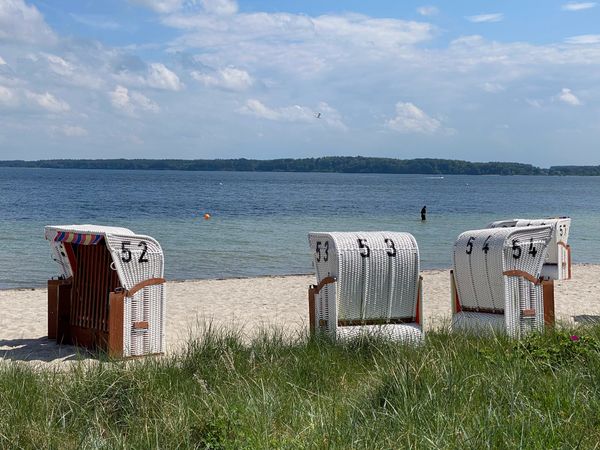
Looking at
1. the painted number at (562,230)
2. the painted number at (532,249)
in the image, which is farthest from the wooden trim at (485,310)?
the painted number at (562,230)

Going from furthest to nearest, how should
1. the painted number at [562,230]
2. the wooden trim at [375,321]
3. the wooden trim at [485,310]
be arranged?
the painted number at [562,230] → the wooden trim at [485,310] → the wooden trim at [375,321]

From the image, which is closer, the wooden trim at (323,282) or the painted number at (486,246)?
the wooden trim at (323,282)

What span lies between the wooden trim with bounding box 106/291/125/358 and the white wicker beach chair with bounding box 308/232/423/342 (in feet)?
6.72

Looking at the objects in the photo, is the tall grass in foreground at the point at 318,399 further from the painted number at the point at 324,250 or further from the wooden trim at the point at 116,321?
the wooden trim at the point at 116,321

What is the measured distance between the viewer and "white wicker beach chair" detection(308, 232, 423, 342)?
8125 mm

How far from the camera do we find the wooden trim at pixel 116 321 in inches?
336

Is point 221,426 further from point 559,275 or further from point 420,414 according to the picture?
point 559,275

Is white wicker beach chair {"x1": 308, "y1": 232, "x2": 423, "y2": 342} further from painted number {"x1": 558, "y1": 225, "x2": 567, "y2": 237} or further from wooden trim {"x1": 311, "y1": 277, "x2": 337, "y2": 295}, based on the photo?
painted number {"x1": 558, "y1": 225, "x2": 567, "y2": 237}

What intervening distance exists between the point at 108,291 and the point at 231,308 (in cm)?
441

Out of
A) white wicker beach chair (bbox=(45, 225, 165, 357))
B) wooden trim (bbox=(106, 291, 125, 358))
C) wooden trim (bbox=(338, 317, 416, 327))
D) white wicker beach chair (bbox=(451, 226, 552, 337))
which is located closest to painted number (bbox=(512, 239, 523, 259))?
white wicker beach chair (bbox=(451, 226, 552, 337))

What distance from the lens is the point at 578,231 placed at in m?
38.9

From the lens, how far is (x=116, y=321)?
28.1 ft

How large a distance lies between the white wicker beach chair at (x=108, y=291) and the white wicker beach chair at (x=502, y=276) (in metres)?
3.31

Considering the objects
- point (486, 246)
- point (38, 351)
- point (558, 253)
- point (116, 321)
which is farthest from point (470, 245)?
point (558, 253)
